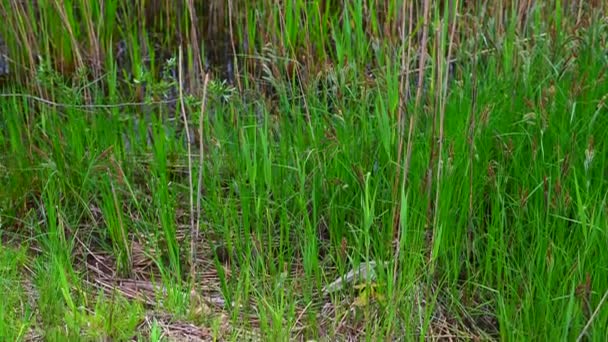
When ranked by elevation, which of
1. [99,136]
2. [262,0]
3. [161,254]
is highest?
[262,0]

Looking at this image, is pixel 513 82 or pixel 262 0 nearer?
pixel 513 82

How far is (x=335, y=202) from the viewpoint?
2.32 meters

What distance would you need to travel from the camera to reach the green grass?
2004 mm

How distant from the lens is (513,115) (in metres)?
2.46

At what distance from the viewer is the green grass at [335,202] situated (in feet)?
6.57

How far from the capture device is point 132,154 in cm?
268

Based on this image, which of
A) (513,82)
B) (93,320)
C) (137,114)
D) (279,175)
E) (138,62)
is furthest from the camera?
(138,62)

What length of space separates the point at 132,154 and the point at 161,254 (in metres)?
0.50

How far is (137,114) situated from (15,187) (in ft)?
2.16

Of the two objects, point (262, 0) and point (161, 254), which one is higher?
point (262, 0)

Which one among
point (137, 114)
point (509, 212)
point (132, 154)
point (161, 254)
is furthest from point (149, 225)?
point (509, 212)

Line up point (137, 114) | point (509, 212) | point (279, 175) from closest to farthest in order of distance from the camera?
point (509, 212) → point (279, 175) → point (137, 114)

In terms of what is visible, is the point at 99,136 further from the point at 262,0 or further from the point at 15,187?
the point at 262,0

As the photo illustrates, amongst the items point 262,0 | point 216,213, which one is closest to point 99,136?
point 216,213
